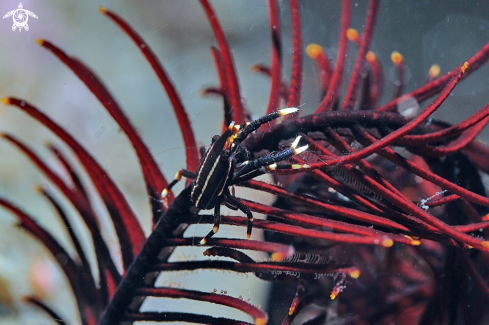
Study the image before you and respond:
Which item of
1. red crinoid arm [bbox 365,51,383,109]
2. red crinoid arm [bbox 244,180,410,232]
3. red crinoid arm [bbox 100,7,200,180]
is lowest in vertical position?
red crinoid arm [bbox 244,180,410,232]

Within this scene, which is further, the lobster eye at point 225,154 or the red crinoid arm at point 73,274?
the red crinoid arm at point 73,274

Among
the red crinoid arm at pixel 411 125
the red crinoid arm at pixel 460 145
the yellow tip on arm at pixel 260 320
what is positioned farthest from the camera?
the red crinoid arm at pixel 460 145

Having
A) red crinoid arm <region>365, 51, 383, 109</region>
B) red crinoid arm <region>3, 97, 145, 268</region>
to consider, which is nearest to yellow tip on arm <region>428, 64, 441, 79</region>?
red crinoid arm <region>365, 51, 383, 109</region>

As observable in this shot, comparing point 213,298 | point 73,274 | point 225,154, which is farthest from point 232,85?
point 73,274

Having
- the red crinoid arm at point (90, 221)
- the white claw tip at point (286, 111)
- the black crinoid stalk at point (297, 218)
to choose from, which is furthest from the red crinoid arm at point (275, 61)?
the red crinoid arm at point (90, 221)

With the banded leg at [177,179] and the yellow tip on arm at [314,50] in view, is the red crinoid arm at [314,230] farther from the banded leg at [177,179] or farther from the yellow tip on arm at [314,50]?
the yellow tip on arm at [314,50]

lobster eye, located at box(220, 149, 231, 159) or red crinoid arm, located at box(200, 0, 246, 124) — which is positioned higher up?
red crinoid arm, located at box(200, 0, 246, 124)

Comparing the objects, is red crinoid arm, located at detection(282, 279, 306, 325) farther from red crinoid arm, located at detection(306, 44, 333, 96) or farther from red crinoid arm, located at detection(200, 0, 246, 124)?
red crinoid arm, located at detection(306, 44, 333, 96)
